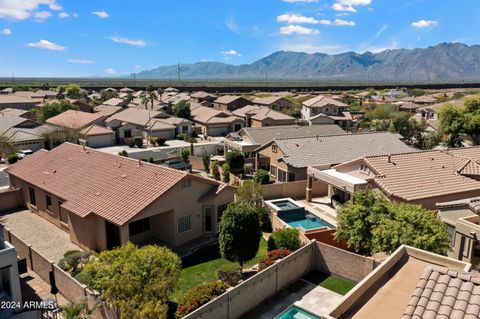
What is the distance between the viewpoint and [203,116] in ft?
260

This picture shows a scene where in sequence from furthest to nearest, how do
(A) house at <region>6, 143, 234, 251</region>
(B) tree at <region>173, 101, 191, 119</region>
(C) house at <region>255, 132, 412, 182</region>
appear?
(B) tree at <region>173, 101, 191, 119</region> < (C) house at <region>255, 132, 412, 182</region> < (A) house at <region>6, 143, 234, 251</region>

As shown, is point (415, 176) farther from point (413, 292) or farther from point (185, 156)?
point (185, 156)

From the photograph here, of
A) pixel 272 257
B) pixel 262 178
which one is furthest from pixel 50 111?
pixel 272 257

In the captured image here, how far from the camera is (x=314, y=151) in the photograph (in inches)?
1576

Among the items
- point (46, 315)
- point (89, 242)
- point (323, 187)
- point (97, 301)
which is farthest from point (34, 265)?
point (323, 187)

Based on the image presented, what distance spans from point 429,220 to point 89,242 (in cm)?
2001

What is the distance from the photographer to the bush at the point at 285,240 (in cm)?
2309

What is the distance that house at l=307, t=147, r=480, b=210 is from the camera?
28.0 m

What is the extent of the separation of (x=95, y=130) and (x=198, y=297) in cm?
5356

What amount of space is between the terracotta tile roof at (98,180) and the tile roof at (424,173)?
558 inches

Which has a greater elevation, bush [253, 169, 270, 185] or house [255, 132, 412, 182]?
house [255, 132, 412, 182]

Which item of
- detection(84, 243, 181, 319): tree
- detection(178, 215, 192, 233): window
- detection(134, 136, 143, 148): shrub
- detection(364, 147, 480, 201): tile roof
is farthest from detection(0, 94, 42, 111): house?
detection(84, 243, 181, 319): tree

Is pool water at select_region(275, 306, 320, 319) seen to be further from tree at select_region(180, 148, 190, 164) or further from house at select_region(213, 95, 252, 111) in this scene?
house at select_region(213, 95, 252, 111)

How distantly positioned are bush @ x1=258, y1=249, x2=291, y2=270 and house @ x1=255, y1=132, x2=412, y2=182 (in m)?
16.4
